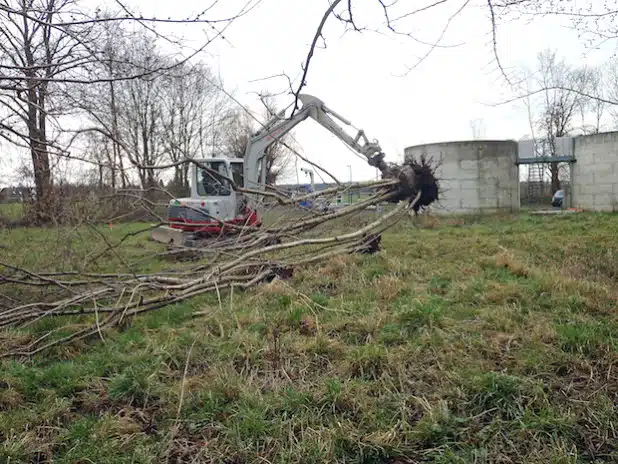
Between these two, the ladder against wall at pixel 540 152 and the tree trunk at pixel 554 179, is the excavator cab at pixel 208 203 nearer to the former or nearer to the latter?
the ladder against wall at pixel 540 152

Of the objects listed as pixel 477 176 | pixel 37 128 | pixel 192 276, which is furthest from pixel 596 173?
pixel 37 128

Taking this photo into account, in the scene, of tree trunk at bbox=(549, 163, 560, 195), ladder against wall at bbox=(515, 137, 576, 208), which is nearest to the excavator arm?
ladder against wall at bbox=(515, 137, 576, 208)

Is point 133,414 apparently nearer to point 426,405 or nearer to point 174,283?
point 426,405

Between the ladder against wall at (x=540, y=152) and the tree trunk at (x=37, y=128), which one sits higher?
the ladder against wall at (x=540, y=152)

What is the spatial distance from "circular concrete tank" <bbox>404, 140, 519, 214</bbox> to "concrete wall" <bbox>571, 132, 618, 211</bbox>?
9.97ft

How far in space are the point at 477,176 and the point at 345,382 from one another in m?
13.9

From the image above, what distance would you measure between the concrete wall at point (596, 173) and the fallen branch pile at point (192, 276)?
1246cm

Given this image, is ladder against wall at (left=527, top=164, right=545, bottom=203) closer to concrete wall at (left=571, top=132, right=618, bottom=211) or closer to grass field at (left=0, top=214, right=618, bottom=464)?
concrete wall at (left=571, top=132, right=618, bottom=211)

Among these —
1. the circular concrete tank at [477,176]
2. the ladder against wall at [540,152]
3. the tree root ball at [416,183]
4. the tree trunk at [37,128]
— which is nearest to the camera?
the tree trunk at [37,128]

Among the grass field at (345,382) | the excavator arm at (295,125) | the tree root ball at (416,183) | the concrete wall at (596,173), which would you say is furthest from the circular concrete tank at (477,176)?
the grass field at (345,382)

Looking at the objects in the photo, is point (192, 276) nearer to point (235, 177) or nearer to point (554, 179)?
point (235, 177)

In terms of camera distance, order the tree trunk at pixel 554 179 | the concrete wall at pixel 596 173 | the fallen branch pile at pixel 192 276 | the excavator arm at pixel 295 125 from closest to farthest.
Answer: the fallen branch pile at pixel 192 276
the excavator arm at pixel 295 125
the concrete wall at pixel 596 173
the tree trunk at pixel 554 179

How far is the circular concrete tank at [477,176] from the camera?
15453 mm

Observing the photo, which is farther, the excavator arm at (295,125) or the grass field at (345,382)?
the excavator arm at (295,125)
